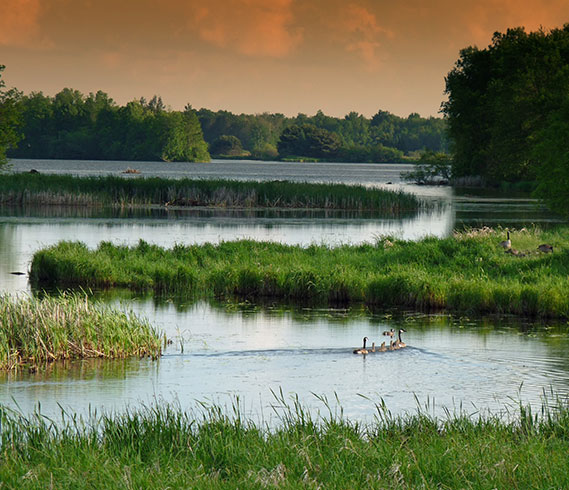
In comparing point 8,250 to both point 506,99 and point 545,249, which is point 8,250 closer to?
point 545,249

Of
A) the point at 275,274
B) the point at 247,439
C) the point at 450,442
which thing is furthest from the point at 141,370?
the point at 275,274

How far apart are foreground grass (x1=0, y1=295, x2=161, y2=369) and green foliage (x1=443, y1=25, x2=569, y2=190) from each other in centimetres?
5765

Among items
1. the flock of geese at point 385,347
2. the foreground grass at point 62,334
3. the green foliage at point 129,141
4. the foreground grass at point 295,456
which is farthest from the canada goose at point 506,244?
the green foliage at point 129,141

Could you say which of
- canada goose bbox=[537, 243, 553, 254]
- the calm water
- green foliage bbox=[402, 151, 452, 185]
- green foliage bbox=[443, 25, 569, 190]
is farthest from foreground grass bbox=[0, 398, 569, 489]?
green foliage bbox=[402, 151, 452, 185]

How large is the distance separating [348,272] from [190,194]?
38098 mm

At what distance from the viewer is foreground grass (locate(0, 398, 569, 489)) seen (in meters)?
8.54

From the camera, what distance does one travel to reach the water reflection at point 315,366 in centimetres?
1466

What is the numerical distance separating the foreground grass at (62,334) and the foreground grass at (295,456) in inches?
210

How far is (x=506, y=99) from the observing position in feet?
266

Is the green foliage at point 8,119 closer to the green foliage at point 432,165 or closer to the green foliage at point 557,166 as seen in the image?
the green foliage at point 557,166

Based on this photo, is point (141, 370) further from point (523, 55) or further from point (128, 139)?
point (128, 139)

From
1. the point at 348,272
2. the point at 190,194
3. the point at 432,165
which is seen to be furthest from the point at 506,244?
the point at 432,165

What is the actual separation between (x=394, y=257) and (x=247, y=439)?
18.0 m

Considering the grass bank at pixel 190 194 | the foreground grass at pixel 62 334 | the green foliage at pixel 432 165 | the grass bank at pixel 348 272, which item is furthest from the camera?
the green foliage at pixel 432 165
